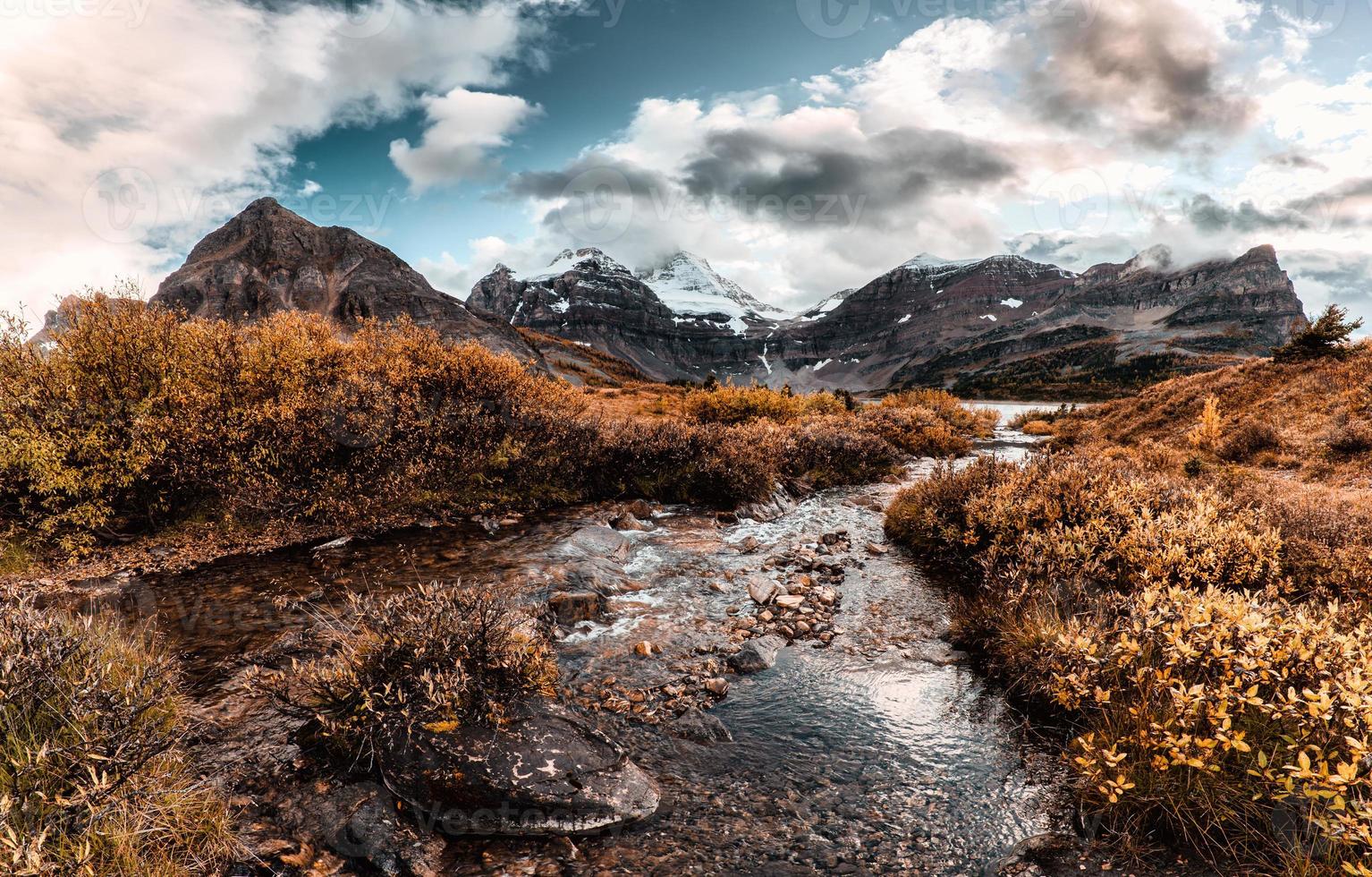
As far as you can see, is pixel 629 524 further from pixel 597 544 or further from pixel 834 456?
pixel 834 456

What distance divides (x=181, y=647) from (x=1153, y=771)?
1156cm

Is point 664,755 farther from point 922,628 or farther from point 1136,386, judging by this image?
point 1136,386

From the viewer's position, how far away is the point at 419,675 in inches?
207

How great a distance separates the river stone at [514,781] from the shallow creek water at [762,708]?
177 mm

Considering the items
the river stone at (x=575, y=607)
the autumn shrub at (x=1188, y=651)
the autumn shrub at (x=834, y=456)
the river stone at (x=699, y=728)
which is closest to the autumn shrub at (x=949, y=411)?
the autumn shrub at (x=834, y=456)

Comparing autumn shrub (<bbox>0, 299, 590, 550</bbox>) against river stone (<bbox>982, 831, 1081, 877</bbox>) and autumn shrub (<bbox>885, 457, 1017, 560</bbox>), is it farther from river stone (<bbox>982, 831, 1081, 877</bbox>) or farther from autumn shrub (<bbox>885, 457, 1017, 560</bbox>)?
river stone (<bbox>982, 831, 1081, 877</bbox>)

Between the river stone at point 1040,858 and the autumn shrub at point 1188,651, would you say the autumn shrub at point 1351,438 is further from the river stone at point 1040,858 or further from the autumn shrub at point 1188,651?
the river stone at point 1040,858

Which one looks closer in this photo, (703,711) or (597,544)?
(703,711)

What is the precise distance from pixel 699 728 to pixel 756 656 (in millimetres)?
1702

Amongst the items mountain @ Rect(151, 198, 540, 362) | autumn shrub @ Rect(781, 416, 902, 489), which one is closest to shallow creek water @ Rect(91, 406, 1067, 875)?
autumn shrub @ Rect(781, 416, 902, 489)

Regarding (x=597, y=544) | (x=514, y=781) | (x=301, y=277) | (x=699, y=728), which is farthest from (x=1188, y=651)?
(x=301, y=277)

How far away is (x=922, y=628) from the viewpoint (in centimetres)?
866

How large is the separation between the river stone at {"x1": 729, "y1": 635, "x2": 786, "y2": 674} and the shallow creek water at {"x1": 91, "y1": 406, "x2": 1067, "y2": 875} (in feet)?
0.58

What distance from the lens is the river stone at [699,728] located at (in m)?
6.03
